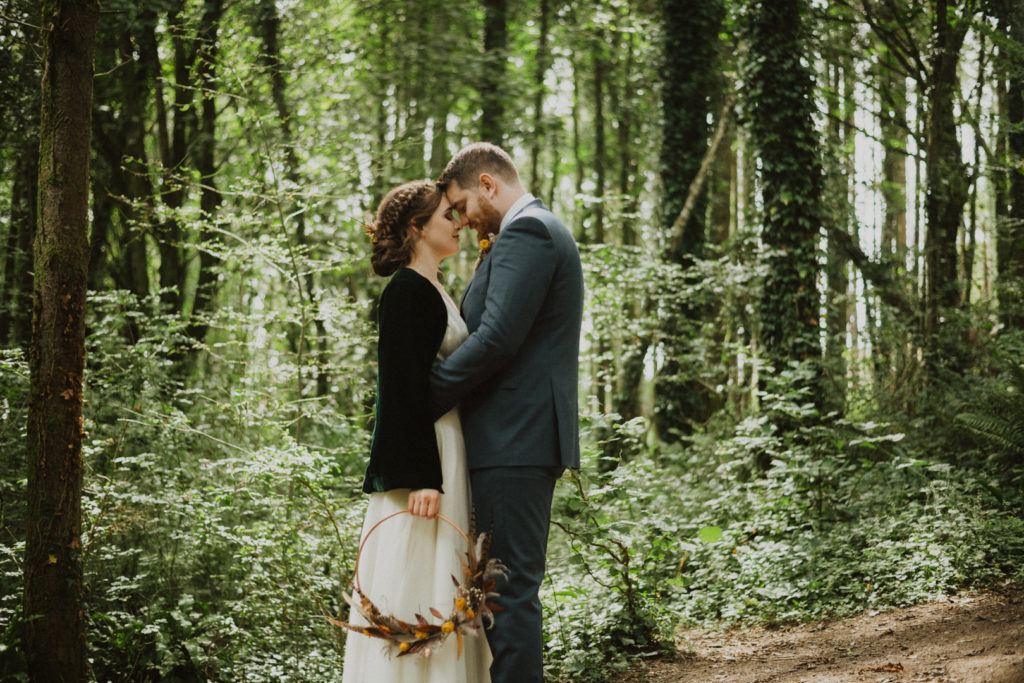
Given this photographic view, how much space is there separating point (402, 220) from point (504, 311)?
2.06 ft

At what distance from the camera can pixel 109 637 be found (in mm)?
4824

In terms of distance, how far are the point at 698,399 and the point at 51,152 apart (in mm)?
10505

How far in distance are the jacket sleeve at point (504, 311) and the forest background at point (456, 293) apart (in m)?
1.34

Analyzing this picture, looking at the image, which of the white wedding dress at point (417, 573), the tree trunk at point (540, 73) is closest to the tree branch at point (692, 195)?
the tree trunk at point (540, 73)

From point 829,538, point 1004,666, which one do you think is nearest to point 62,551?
point 1004,666

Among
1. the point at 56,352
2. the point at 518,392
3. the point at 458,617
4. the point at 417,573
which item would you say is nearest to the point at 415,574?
the point at 417,573

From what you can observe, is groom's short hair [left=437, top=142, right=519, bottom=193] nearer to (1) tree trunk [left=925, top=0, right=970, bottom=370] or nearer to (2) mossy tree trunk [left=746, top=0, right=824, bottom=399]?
(2) mossy tree trunk [left=746, top=0, right=824, bottom=399]

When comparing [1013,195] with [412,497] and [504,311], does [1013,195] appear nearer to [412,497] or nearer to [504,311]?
[504,311]

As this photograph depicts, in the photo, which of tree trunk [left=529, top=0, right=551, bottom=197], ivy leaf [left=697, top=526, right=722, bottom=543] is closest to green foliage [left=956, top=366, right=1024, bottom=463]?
ivy leaf [left=697, top=526, right=722, bottom=543]

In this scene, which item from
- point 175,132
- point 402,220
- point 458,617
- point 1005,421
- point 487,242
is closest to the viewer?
point 458,617

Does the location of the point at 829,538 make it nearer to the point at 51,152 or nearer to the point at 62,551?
the point at 62,551

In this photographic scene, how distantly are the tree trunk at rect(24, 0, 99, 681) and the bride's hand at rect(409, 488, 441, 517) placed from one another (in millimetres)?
2057

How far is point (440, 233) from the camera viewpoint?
136 inches

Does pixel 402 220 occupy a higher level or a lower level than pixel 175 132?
lower
